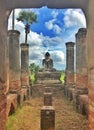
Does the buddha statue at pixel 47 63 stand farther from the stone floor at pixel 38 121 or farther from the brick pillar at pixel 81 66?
the stone floor at pixel 38 121

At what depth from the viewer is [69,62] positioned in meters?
17.9

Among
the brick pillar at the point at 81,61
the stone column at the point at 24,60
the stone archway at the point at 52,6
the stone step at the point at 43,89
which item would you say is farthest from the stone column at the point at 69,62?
the stone archway at the point at 52,6

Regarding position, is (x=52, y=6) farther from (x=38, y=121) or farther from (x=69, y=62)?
(x=69, y=62)

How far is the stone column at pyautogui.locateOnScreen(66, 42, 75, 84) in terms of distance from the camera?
17586 millimetres

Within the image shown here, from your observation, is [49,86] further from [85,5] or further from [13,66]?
[85,5]

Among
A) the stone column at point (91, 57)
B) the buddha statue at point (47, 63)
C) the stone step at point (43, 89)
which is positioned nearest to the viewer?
the stone column at point (91, 57)

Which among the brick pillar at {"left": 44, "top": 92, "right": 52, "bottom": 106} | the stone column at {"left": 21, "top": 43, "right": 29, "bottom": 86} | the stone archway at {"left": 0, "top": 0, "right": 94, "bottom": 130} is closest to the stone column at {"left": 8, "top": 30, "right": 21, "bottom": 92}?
the brick pillar at {"left": 44, "top": 92, "right": 52, "bottom": 106}

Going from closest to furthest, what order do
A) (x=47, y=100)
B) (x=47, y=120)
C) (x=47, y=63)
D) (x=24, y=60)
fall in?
(x=47, y=120) < (x=47, y=100) < (x=24, y=60) < (x=47, y=63)

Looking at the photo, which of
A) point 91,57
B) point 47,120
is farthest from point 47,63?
point 91,57

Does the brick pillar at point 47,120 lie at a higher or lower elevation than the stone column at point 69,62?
lower

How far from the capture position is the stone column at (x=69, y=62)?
1759 centimetres

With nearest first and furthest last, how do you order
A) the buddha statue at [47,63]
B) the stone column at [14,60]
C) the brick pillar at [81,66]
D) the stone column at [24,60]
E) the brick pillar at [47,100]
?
the brick pillar at [47,100], the brick pillar at [81,66], the stone column at [14,60], the stone column at [24,60], the buddha statue at [47,63]

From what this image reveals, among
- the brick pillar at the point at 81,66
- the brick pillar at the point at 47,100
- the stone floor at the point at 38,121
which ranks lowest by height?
the stone floor at the point at 38,121

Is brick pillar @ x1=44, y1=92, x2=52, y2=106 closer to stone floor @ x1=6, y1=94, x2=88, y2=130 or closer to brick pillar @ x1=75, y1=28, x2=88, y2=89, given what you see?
stone floor @ x1=6, y1=94, x2=88, y2=130
